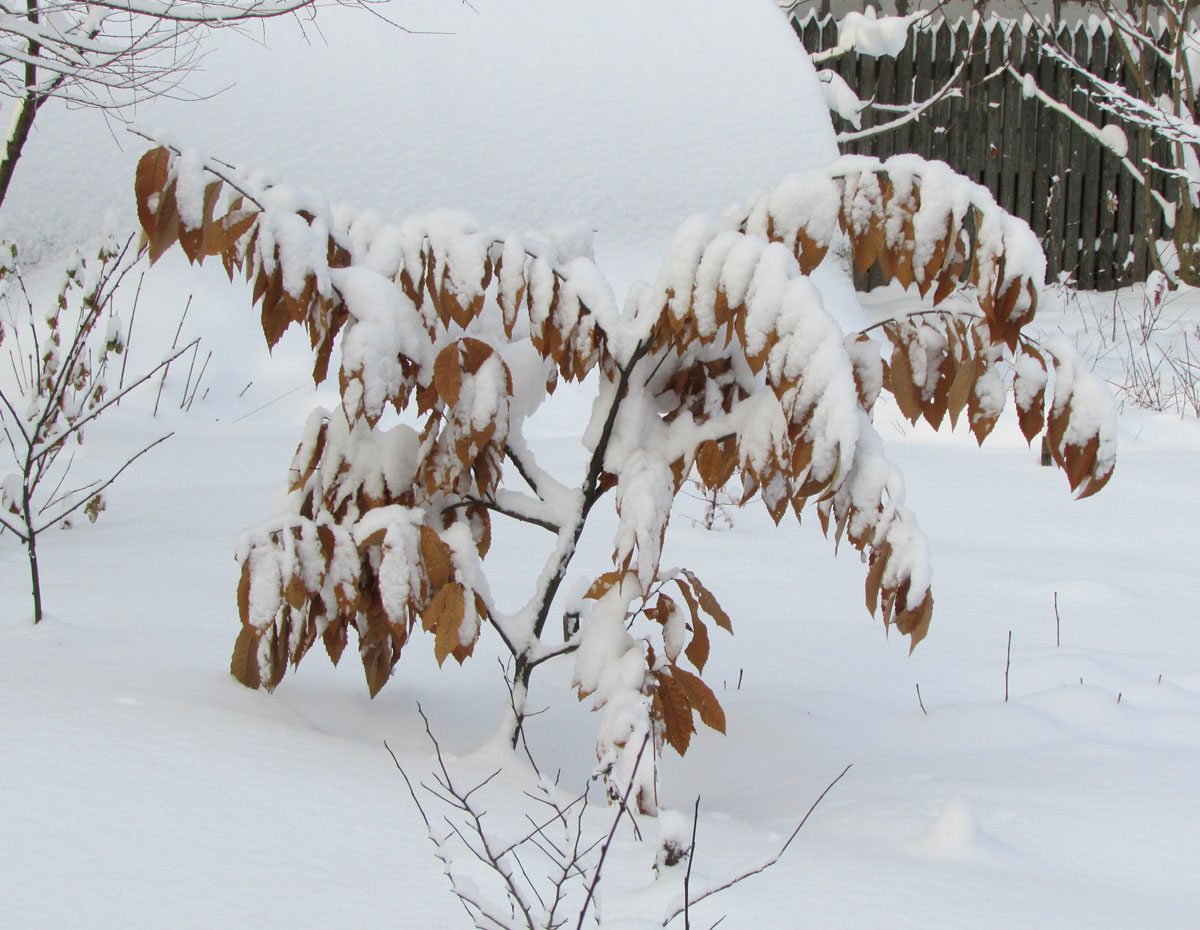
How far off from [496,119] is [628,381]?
4.31 meters

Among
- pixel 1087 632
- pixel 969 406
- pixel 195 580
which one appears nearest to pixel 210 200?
pixel 969 406

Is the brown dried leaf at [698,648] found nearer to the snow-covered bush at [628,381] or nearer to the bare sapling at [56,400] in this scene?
→ the snow-covered bush at [628,381]

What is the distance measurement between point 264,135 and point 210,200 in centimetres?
422

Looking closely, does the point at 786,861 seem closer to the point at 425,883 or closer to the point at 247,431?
the point at 425,883

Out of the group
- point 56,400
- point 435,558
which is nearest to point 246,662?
point 435,558

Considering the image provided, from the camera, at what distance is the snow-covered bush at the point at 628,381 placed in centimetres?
125

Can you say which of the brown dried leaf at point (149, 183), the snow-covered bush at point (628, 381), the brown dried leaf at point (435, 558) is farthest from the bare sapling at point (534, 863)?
the brown dried leaf at point (149, 183)

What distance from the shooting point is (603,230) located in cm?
559

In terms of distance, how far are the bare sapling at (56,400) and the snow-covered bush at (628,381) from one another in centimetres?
74

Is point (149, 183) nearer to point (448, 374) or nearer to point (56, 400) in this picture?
point (448, 374)

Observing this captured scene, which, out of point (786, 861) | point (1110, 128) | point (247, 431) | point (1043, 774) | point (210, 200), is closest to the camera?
point (786, 861)

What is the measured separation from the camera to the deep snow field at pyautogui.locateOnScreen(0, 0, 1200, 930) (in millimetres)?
1036

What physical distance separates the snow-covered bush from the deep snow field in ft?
0.66

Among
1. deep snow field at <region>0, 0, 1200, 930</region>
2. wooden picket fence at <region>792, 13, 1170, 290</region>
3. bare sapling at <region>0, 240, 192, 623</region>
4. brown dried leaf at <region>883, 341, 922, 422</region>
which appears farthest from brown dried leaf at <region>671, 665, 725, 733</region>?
wooden picket fence at <region>792, 13, 1170, 290</region>
